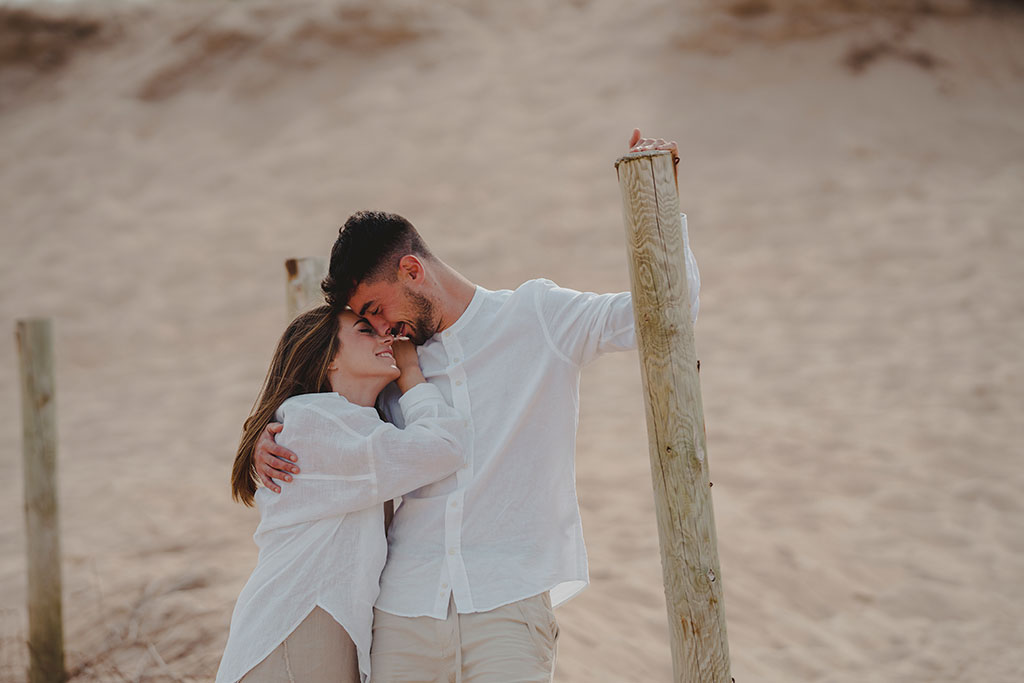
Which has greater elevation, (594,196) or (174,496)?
(594,196)

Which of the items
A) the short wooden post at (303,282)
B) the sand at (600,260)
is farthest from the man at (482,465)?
the sand at (600,260)

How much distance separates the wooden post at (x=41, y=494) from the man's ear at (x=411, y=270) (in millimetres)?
2949

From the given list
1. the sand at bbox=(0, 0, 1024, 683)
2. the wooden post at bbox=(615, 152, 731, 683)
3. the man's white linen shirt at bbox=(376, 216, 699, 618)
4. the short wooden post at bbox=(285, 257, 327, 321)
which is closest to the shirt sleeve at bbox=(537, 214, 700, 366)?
the man's white linen shirt at bbox=(376, 216, 699, 618)

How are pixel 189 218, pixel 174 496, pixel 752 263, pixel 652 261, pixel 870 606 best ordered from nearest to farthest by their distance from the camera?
pixel 652 261
pixel 870 606
pixel 174 496
pixel 752 263
pixel 189 218

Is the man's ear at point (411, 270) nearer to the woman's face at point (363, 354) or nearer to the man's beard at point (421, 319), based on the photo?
the man's beard at point (421, 319)

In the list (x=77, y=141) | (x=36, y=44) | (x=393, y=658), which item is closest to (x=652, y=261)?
(x=393, y=658)

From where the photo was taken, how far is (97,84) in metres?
20.1

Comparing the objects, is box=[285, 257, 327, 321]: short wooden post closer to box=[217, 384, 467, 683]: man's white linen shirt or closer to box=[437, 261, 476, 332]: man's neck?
box=[437, 261, 476, 332]: man's neck

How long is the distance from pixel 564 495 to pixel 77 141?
18096mm

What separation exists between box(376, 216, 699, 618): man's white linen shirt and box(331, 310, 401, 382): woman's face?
0.18 m

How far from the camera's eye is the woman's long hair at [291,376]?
288cm

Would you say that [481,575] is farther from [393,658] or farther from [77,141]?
[77,141]

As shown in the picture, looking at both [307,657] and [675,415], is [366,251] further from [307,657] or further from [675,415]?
[307,657]

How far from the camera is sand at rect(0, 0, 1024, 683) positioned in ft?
19.2
